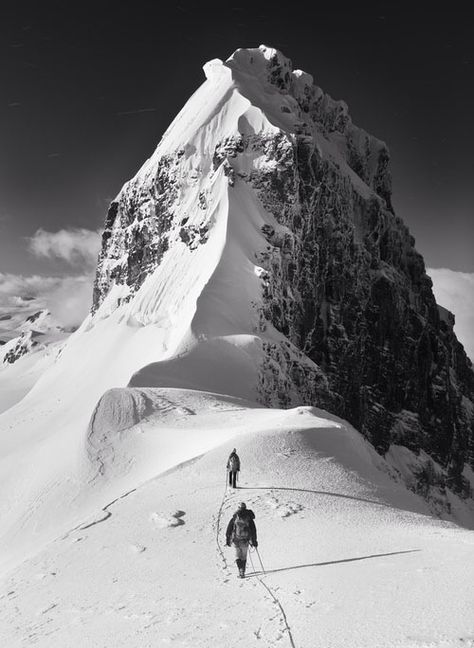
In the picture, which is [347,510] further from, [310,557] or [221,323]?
[221,323]

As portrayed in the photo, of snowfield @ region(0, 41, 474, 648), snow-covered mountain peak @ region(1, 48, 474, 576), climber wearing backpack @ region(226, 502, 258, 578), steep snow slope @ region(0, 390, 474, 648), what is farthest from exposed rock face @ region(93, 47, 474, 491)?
climber wearing backpack @ region(226, 502, 258, 578)

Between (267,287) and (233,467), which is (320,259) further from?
(233,467)

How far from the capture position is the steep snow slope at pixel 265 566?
7.55 m

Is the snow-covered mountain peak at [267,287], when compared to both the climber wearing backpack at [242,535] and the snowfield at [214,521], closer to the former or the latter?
the snowfield at [214,521]

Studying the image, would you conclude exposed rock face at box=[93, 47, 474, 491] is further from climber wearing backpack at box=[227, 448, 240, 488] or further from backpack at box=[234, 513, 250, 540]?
backpack at box=[234, 513, 250, 540]

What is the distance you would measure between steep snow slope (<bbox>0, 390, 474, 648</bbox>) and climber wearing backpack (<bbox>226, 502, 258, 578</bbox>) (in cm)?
34

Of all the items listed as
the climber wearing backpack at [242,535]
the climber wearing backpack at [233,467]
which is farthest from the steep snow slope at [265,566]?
the climber wearing backpack at [233,467]

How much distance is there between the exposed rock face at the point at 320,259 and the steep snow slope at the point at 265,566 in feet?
108

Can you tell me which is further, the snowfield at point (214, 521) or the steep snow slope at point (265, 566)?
the snowfield at point (214, 521)

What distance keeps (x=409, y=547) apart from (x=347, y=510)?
11.4 feet

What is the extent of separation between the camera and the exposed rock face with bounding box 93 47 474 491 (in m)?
76.8

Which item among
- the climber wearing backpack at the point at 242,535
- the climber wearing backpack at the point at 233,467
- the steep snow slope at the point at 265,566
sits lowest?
the steep snow slope at the point at 265,566

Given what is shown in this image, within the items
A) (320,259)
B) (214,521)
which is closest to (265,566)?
(214,521)

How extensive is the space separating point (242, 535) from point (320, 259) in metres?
86.0
